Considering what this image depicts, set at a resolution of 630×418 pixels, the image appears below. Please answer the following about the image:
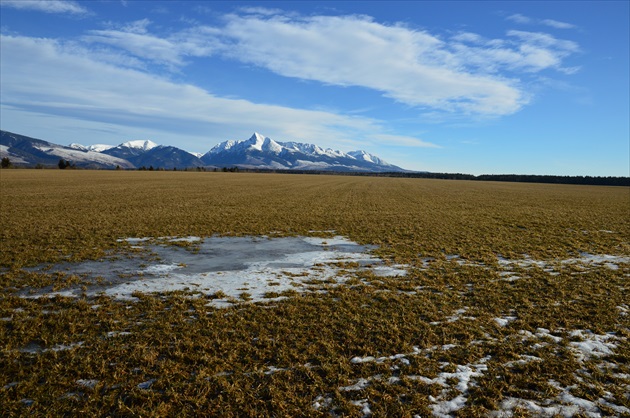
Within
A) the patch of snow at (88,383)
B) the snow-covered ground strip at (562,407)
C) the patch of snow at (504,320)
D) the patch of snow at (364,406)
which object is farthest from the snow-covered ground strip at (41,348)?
the patch of snow at (504,320)

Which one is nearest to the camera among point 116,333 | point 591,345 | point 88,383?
point 88,383

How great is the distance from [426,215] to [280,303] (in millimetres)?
22949

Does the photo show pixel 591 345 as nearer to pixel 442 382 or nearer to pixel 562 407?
pixel 562 407

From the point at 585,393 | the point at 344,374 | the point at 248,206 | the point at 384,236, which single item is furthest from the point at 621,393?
the point at 248,206

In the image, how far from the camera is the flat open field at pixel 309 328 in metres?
5.99

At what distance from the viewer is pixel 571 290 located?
11.7m

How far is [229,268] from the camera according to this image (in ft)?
46.0

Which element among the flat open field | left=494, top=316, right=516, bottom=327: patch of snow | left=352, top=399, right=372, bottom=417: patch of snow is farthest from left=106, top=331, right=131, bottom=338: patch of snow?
left=494, top=316, right=516, bottom=327: patch of snow

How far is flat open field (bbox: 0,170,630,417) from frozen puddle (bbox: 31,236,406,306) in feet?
→ 0.32

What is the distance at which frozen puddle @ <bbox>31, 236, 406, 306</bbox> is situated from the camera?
450 inches

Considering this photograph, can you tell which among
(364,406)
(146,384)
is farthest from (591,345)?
(146,384)

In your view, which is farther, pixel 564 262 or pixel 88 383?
pixel 564 262

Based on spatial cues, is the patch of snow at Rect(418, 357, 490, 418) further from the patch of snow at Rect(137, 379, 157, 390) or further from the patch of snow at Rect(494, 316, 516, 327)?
the patch of snow at Rect(137, 379, 157, 390)

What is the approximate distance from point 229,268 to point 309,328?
20.9 feet
